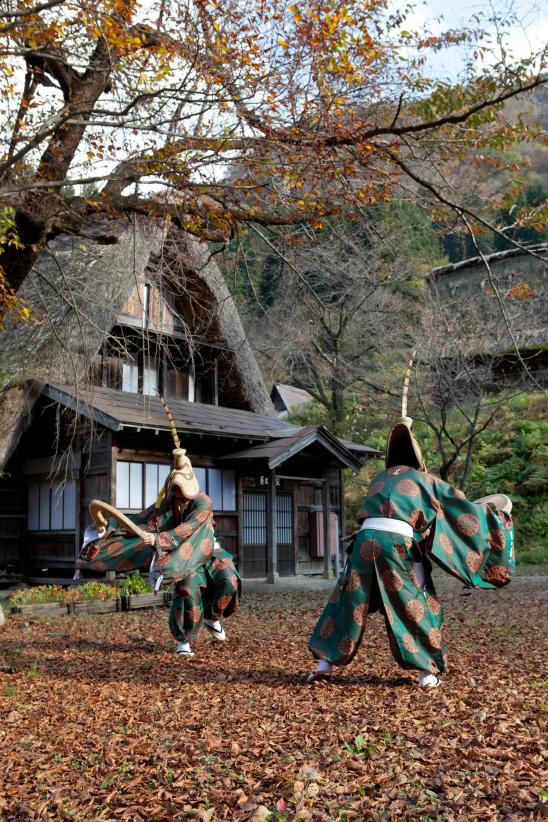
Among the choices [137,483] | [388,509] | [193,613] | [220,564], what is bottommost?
[193,613]

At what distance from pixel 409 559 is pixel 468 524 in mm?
565

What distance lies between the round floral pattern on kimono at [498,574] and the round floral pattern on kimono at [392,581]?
0.79m

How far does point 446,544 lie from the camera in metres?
5.42

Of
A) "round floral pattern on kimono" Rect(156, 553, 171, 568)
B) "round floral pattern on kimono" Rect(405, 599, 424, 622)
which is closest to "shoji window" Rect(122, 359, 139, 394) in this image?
"round floral pattern on kimono" Rect(156, 553, 171, 568)

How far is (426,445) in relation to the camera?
23.8 meters

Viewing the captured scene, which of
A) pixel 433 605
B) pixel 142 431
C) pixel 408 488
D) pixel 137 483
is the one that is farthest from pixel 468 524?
pixel 137 483

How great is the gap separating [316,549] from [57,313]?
8686 mm

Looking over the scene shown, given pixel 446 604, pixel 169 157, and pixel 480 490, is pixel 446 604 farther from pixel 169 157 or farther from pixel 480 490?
pixel 480 490

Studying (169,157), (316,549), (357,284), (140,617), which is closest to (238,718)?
(169,157)

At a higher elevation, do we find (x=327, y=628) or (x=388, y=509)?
(x=388, y=509)

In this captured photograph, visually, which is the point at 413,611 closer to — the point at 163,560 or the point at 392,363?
the point at 163,560

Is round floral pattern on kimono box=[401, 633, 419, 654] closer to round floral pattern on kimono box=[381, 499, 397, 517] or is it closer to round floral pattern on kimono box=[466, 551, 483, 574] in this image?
round floral pattern on kimono box=[466, 551, 483, 574]

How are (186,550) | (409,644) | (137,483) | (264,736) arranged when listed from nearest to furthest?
1. (264,736)
2. (409,644)
3. (186,550)
4. (137,483)

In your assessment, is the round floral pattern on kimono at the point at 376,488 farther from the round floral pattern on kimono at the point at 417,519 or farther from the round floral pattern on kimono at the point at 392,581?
the round floral pattern on kimono at the point at 392,581
